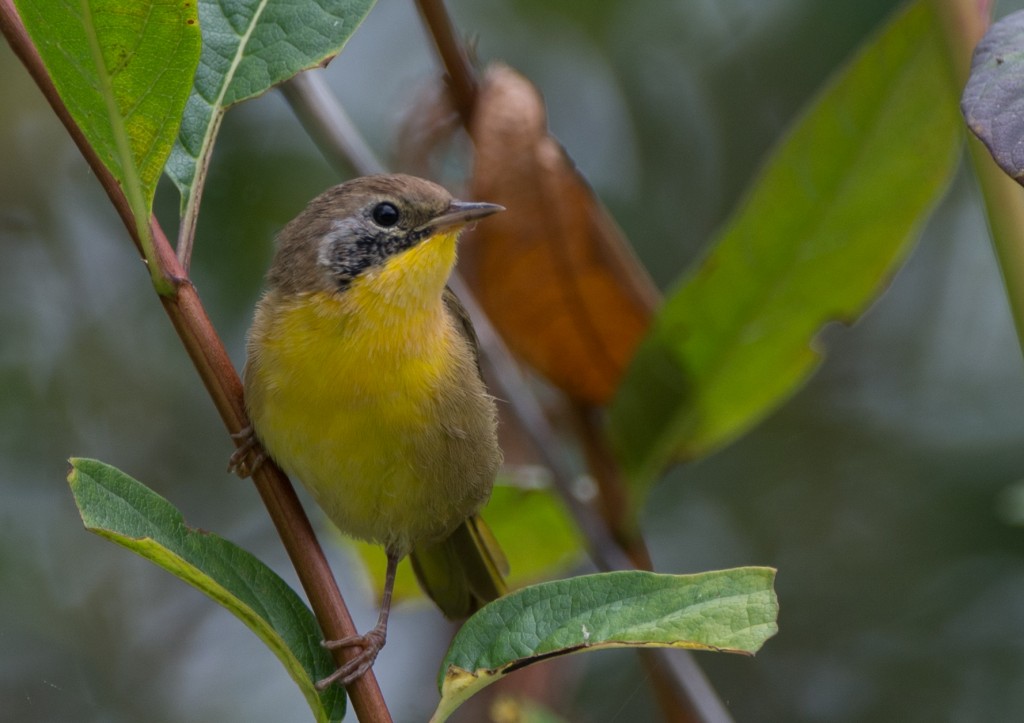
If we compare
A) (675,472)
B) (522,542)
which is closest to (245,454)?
(522,542)

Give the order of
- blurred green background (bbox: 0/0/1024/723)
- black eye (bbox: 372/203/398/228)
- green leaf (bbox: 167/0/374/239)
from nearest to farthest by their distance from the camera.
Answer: green leaf (bbox: 167/0/374/239)
black eye (bbox: 372/203/398/228)
blurred green background (bbox: 0/0/1024/723)

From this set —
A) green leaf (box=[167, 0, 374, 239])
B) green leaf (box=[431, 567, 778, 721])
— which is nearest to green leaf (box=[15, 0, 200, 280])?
green leaf (box=[167, 0, 374, 239])

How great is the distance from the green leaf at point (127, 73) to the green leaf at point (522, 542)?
1.90 meters

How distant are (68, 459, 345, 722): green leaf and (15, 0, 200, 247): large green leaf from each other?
0.42 m

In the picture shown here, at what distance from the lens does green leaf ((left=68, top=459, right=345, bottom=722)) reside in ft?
5.74

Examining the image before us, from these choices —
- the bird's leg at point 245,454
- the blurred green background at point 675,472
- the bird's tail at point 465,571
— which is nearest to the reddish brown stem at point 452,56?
the bird's leg at point 245,454

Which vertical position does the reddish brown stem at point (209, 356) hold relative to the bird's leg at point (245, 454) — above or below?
above

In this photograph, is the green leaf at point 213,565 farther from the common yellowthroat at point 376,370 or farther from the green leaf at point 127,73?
the common yellowthroat at point 376,370

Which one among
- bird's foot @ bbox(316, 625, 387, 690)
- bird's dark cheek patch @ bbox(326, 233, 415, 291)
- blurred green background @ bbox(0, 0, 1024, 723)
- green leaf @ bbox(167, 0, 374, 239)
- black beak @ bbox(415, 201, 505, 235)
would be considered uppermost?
green leaf @ bbox(167, 0, 374, 239)

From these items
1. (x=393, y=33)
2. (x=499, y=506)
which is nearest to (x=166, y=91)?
(x=499, y=506)

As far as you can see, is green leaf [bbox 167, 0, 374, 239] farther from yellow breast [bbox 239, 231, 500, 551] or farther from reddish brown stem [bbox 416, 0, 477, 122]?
yellow breast [bbox 239, 231, 500, 551]

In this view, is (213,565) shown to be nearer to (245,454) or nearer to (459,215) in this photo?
(245,454)

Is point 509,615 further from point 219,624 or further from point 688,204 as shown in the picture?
point 688,204

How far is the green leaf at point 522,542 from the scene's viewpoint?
365 cm
